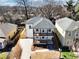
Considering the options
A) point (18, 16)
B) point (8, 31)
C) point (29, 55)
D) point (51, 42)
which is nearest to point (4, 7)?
point (18, 16)

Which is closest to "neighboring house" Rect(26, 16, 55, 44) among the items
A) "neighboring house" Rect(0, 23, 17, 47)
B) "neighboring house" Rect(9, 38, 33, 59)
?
"neighboring house" Rect(9, 38, 33, 59)

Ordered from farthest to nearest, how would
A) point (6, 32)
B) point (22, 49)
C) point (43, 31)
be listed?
point (43, 31) < point (6, 32) < point (22, 49)

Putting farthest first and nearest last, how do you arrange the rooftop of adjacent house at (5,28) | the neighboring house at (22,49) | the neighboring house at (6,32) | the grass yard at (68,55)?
1. the rooftop of adjacent house at (5,28)
2. the neighboring house at (6,32)
3. the grass yard at (68,55)
4. the neighboring house at (22,49)

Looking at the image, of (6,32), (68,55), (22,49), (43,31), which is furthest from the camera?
(43,31)

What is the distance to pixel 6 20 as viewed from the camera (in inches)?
1762

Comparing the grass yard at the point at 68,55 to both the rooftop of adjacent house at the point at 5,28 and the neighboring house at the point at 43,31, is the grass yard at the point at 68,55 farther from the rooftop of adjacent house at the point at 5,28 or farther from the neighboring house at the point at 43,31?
the rooftop of adjacent house at the point at 5,28

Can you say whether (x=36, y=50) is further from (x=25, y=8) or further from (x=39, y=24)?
(x=25, y=8)

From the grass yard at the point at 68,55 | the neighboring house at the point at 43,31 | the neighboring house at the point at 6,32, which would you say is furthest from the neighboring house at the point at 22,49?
the grass yard at the point at 68,55

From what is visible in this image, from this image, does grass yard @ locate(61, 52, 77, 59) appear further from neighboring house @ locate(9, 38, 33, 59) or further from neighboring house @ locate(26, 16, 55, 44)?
neighboring house @ locate(26, 16, 55, 44)

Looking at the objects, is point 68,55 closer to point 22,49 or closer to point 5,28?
point 22,49

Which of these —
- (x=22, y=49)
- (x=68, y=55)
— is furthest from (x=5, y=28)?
(x=68, y=55)

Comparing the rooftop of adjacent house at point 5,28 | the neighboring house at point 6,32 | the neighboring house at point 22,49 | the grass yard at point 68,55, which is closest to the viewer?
the neighboring house at point 22,49

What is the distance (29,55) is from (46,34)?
7071mm

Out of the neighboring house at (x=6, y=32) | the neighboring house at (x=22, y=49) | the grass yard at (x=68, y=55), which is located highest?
the neighboring house at (x=6, y=32)
